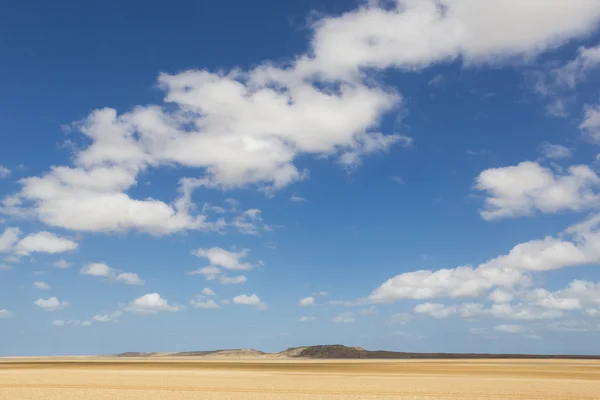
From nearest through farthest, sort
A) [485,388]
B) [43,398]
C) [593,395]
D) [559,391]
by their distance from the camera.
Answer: [43,398]
[593,395]
[559,391]
[485,388]

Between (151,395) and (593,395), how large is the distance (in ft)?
101

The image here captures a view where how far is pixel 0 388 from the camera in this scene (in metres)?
43.9

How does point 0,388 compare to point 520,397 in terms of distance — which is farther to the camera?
point 0,388

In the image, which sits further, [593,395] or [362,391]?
[362,391]

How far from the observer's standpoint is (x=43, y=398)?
35.6 m

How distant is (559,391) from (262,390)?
2233cm

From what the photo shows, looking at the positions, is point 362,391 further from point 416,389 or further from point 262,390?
point 262,390

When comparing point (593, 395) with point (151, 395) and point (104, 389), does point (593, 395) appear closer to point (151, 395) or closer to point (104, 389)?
point (151, 395)

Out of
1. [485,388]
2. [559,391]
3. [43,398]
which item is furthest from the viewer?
[485,388]

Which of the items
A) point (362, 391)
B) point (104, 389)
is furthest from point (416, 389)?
point (104, 389)

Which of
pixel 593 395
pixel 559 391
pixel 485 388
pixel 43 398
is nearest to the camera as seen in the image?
pixel 43 398

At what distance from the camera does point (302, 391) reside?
42281 millimetres

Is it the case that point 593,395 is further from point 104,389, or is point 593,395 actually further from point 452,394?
point 104,389

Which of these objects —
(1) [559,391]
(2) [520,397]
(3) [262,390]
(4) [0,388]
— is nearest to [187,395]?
(3) [262,390]
